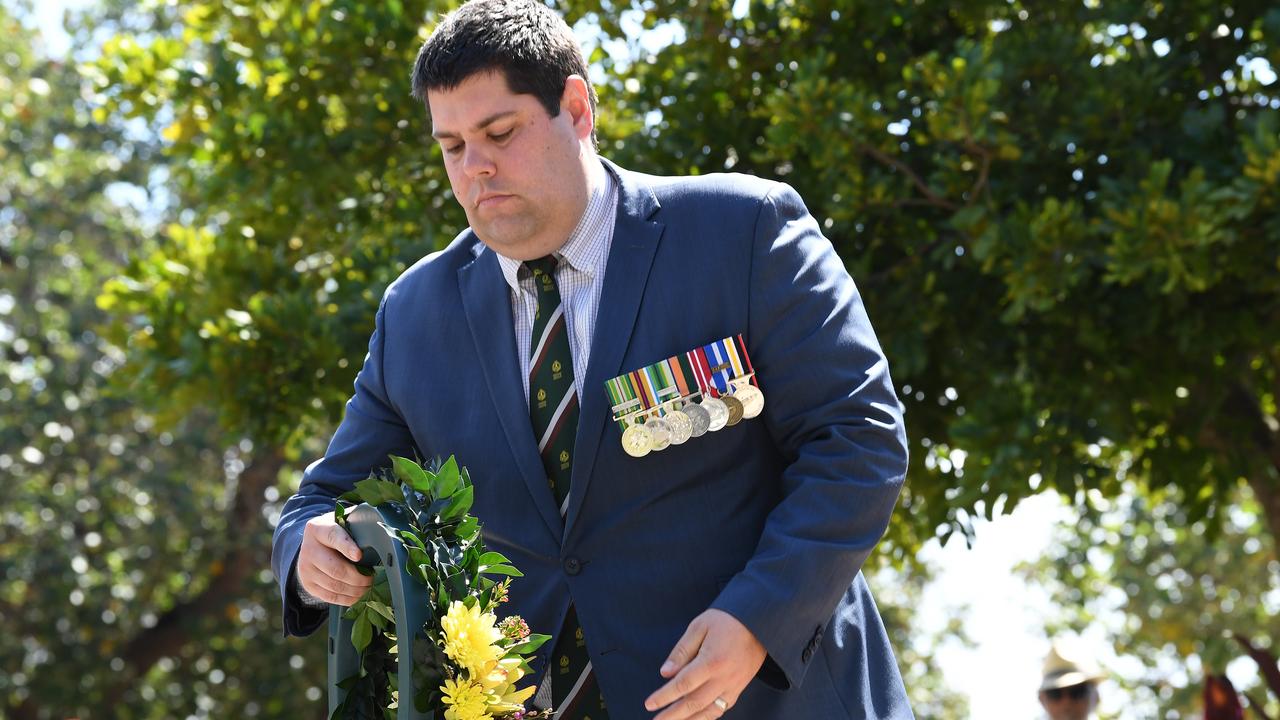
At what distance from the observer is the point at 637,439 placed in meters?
2.18

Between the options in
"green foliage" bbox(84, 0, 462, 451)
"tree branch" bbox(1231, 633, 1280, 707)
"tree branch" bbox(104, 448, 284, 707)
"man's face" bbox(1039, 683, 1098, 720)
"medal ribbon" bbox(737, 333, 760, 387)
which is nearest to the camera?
"medal ribbon" bbox(737, 333, 760, 387)

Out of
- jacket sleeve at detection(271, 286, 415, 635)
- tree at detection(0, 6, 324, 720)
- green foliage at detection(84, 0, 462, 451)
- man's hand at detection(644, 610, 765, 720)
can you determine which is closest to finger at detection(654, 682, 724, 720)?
man's hand at detection(644, 610, 765, 720)

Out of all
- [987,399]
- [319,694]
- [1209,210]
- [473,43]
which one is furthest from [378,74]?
[319,694]

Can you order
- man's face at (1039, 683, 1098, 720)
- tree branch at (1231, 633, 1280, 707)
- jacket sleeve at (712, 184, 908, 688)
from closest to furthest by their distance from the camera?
jacket sleeve at (712, 184, 908, 688), tree branch at (1231, 633, 1280, 707), man's face at (1039, 683, 1098, 720)

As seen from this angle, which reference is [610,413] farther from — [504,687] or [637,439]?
[504,687]

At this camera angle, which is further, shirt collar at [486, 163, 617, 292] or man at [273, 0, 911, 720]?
shirt collar at [486, 163, 617, 292]

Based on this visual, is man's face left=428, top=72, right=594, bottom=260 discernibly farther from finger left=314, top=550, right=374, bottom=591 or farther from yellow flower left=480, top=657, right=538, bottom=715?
yellow flower left=480, top=657, right=538, bottom=715

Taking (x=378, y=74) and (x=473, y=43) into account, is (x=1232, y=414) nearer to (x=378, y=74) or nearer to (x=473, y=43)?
(x=378, y=74)

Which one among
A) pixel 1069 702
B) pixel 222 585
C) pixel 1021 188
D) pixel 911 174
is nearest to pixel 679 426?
pixel 911 174

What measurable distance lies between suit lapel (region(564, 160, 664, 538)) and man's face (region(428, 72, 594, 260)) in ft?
0.30

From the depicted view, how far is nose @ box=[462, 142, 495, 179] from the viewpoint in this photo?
7.35 feet

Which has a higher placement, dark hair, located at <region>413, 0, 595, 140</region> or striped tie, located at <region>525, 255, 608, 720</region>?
dark hair, located at <region>413, 0, 595, 140</region>

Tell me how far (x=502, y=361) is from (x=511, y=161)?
A: 0.33 metres

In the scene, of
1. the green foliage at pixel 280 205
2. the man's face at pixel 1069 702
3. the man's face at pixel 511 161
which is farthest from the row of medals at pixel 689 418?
the man's face at pixel 1069 702
